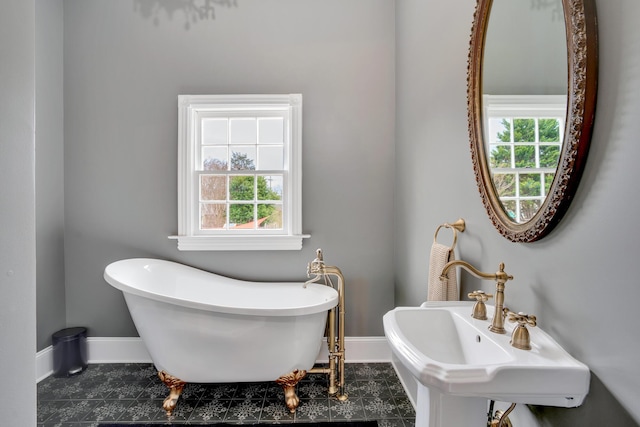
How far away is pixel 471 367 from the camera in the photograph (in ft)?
2.34

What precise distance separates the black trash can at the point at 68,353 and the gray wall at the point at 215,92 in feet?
0.52

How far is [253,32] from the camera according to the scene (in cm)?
230

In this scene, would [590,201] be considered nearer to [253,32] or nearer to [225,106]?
[225,106]

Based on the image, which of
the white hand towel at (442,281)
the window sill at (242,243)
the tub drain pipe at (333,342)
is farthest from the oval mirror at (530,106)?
the window sill at (242,243)

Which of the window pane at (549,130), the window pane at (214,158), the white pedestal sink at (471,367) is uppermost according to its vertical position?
the window pane at (214,158)

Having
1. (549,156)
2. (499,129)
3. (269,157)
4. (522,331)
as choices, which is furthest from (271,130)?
(522,331)

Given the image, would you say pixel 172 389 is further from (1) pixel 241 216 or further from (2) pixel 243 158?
(2) pixel 243 158

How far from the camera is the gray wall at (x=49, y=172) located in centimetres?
213

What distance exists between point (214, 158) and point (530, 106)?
6.94ft

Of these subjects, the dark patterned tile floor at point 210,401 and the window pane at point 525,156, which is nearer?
the window pane at point 525,156

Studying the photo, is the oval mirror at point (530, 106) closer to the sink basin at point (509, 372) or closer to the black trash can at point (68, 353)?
the sink basin at point (509, 372)

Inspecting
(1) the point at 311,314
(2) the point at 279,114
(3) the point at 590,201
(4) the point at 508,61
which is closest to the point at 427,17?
(4) the point at 508,61

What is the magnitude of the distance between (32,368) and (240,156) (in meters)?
1.75

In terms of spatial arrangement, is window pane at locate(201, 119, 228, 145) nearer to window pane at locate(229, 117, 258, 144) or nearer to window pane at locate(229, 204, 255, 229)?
window pane at locate(229, 117, 258, 144)
